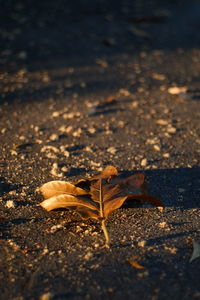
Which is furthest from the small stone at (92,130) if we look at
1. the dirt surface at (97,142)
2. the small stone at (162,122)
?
the small stone at (162,122)

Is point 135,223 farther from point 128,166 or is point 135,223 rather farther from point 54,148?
point 54,148

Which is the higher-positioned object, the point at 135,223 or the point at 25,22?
the point at 25,22

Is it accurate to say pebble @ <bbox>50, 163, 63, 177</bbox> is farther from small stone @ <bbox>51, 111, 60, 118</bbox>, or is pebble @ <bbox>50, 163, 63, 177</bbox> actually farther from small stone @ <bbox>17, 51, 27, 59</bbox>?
small stone @ <bbox>17, 51, 27, 59</bbox>

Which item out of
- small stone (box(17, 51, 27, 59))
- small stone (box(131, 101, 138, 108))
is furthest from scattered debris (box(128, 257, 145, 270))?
small stone (box(17, 51, 27, 59))

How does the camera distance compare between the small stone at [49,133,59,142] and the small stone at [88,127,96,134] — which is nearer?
the small stone at [49,133,59,142]

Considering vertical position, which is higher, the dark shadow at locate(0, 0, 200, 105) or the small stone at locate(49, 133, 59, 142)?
the dark shadow at locate(0, 0, 200, 105)

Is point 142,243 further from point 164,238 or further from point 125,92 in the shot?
point 125,92

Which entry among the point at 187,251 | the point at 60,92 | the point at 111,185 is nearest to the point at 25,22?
the point at 60,92
